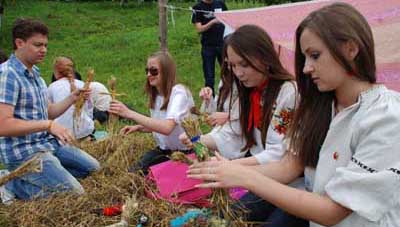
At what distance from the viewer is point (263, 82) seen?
9.09 ft

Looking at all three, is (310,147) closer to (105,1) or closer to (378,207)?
(378,207)

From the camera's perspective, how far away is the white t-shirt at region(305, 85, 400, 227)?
1618 mm

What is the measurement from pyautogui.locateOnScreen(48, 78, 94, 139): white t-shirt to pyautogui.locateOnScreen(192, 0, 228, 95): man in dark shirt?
2.46m

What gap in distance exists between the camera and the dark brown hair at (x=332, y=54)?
168cm

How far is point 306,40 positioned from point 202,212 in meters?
1.13

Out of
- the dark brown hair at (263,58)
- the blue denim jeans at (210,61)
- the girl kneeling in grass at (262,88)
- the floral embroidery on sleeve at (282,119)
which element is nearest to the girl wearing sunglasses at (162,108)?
the girl kneeling in grass at (262,88)

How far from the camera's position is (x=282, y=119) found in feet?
8.65

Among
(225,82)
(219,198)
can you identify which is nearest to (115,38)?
(225,82)

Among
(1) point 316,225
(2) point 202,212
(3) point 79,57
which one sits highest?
(1) point 316,225

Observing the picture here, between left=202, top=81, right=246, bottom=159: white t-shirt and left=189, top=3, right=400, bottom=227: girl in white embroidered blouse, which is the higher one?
left=189, top=3, right=400, bottom=227: girl in white embroidered blouse

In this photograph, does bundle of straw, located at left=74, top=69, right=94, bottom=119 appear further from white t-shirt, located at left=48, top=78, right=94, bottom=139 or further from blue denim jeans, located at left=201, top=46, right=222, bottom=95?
blue denim jeans, located at left=201, top=46, right=222, bottom=95

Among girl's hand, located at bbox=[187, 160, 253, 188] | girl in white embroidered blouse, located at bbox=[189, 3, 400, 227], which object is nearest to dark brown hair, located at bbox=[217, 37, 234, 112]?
girl in white embroidered blouse, located at bbox=[189, 3, 400, 227]

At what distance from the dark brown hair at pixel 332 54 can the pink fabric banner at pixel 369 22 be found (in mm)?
1712

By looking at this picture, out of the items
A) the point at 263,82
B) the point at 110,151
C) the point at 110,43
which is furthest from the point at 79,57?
the point at 263,82
